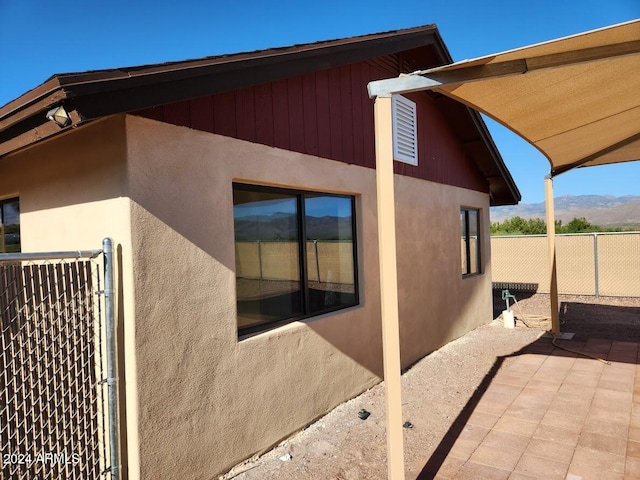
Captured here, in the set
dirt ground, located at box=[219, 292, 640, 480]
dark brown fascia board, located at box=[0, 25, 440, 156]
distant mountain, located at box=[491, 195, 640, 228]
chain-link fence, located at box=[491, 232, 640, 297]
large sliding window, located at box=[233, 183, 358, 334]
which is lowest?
dirt ground, located at box=[219, 292, 640, 480]

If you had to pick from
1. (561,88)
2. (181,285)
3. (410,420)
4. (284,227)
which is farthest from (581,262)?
(181,285)

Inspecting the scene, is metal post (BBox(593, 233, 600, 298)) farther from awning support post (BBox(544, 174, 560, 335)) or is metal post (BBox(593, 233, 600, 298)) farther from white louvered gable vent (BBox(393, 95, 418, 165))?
white louvered gable vent (BBox(393, 95, 418, 165))

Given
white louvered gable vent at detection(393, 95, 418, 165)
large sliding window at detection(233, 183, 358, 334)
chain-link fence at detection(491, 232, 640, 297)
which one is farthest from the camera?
chain-link fence at detection(491, 232, 640, 297)

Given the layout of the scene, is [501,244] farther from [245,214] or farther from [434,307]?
[245,214]

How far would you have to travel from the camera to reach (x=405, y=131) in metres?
6.34

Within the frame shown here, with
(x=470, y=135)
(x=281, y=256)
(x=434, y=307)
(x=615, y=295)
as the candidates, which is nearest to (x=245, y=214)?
(x=281, y=256)

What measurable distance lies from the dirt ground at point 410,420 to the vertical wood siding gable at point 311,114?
9.11 ft

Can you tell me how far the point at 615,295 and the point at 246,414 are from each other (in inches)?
506

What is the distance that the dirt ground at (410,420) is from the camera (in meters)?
3.39

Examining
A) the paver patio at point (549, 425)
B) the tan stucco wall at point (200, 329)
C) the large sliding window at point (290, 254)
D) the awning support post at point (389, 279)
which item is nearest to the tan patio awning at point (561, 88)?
the awning support post at point (389, 279)

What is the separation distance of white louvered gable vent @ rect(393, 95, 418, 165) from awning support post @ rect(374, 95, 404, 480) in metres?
3.24

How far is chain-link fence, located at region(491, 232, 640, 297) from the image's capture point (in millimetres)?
12180

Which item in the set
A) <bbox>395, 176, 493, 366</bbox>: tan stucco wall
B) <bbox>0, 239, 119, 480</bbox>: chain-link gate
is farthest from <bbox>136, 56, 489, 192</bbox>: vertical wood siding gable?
<bbox>0, 239, 119, 480</bbox>: chain-link gate

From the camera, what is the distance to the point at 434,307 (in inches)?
272
